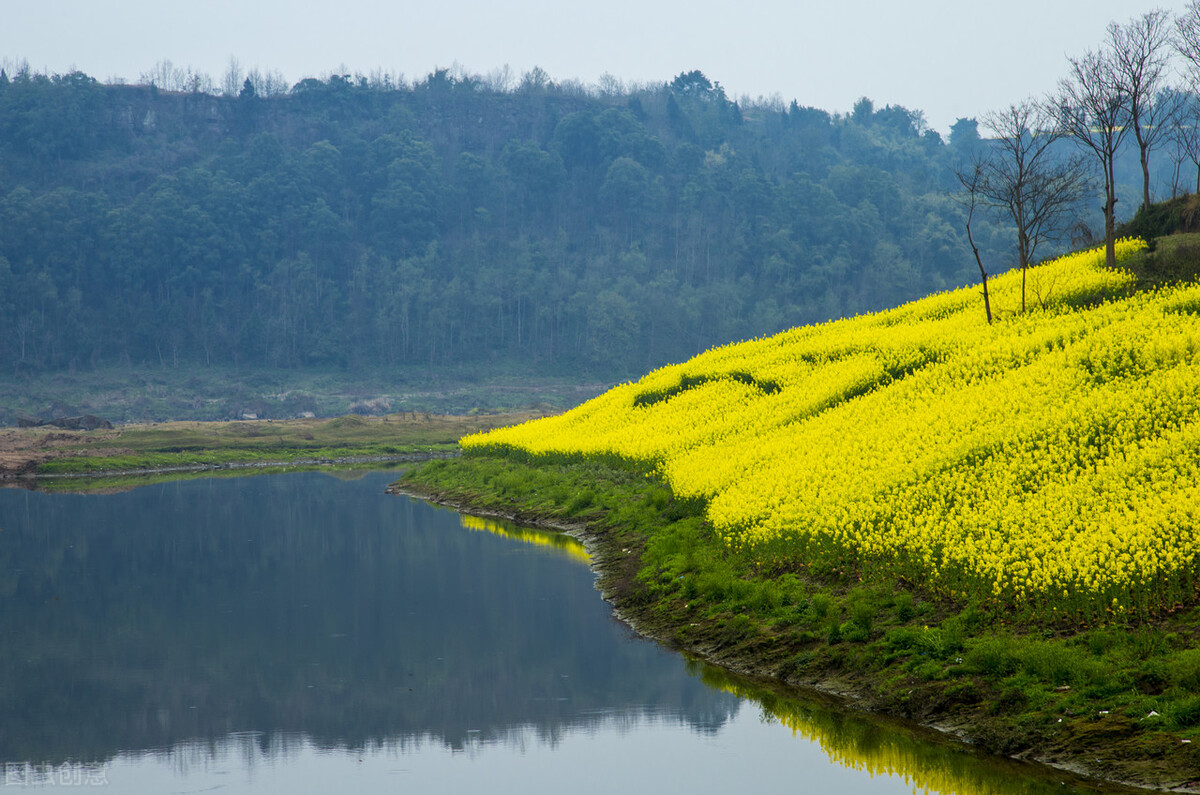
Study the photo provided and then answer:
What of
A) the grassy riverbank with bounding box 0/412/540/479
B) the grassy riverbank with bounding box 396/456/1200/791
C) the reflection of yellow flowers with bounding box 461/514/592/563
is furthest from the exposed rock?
the grassy riverbank with bounding box 396/456/1200/791

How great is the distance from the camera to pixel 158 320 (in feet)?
481

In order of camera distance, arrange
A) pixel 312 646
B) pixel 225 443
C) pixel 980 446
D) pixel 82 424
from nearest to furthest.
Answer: pixel 312 646 → pixel 980 446 → pixel 225 443 → pixel 82 424

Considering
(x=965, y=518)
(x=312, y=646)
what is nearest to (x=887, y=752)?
(x=965, y=518)

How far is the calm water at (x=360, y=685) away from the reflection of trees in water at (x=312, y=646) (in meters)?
0.06

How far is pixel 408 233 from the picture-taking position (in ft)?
547

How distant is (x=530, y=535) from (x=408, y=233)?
140 metres

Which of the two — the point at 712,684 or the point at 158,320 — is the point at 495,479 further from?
the point at 158,320

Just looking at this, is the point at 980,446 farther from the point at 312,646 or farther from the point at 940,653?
the point at 312,646

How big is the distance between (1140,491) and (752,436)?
15211 millimetres

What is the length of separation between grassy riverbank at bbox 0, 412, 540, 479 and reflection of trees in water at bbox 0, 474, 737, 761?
102 feet

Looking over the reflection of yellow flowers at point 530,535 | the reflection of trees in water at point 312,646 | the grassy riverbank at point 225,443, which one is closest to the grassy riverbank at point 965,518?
the reflection of yellow flowers at point 530,535

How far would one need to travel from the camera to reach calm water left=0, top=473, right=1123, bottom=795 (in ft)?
44.6

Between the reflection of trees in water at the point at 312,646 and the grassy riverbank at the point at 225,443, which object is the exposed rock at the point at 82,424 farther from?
the reflection of trees in water at the point at 312,646

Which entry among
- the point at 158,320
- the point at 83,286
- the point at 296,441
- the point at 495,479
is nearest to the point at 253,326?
the point at 158,320
